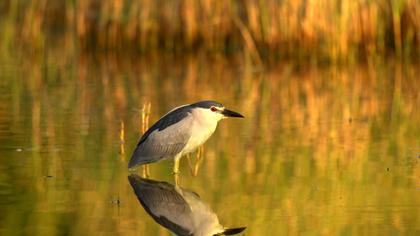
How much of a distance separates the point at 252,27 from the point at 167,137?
7665 millimetres

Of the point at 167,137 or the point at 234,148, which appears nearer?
the point at 167,137

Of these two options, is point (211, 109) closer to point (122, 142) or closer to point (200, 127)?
point (200, 127)

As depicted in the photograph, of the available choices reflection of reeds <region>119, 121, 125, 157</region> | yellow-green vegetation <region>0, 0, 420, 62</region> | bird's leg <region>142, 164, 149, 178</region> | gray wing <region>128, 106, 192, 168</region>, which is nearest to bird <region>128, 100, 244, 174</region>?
gray wing <region>128, 106, 192, 168</region>

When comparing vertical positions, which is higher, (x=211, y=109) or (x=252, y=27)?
(x=252, y=27)

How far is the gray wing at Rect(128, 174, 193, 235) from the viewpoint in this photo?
7.07 meters

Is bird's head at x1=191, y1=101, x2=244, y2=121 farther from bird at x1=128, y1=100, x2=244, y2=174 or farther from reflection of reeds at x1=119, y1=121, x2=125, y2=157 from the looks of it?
reflection of reeds at x1=119, y1=121, x2=125, y2=157

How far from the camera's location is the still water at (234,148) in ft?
23.7

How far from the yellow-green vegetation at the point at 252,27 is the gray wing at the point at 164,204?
7.59 metres

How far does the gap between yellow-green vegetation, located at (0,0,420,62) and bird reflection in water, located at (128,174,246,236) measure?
7705 mm

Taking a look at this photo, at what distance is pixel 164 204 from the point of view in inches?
302

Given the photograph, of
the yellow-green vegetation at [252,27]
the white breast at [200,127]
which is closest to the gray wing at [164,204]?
the white breast at [200,127]

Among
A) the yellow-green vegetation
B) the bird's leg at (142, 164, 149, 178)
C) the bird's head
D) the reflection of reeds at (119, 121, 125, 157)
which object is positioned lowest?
the bird's leg at (142, 164, 149, 178)

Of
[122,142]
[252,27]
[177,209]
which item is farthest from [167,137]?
[252,27]

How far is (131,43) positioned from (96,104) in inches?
203
